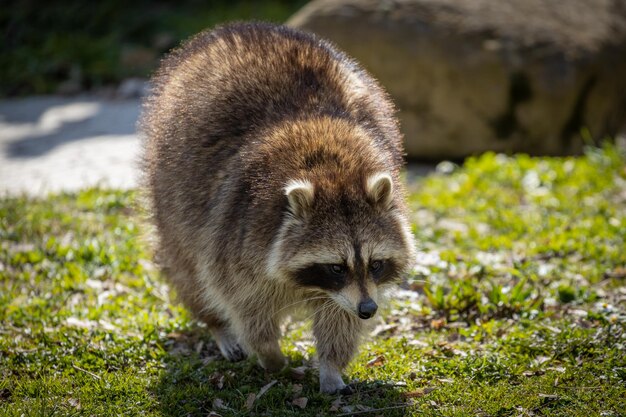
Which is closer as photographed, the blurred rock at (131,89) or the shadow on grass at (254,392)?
the shadow on grass at (254,392)

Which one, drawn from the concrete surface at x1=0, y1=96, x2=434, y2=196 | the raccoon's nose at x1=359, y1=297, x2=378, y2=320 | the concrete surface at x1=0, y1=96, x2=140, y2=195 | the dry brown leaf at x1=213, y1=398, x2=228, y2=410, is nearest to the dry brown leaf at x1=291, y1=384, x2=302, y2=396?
the dry brown leaf at x1=213, y1=398, x2=228, y2=410

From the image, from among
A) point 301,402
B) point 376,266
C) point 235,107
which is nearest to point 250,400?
point 301,402

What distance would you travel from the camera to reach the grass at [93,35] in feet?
26.6

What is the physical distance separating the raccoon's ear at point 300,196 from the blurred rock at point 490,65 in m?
3.67

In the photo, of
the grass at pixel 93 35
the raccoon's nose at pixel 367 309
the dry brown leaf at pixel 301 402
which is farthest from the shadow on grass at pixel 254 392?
the grass at pixel 93 35

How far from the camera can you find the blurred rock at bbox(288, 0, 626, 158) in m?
6.46

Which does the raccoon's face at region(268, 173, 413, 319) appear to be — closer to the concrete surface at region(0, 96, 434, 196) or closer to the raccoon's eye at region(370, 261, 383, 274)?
the raccoon's eye at region(370, 261, 383, 274)

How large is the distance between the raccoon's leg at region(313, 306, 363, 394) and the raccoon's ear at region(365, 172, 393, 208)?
19.5 inches

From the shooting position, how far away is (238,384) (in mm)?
3479

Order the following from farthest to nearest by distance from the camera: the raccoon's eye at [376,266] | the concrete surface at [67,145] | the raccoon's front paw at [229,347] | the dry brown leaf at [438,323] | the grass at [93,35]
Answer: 1. the grass at [93,35]
2. the concrete surface at [67,145]
3. the dry brown leaf at [438,323]
4. the raccoon's front paw at [229,347]
5. the raccoon's eye at [376,266]

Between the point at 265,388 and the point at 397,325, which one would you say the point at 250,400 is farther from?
the point at 397,325

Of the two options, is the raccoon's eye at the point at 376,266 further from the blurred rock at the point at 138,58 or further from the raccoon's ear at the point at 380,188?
the blurred rock at the point at 138,58

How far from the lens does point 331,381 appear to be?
11.1ft

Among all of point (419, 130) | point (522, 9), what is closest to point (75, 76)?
point (419, 130)
